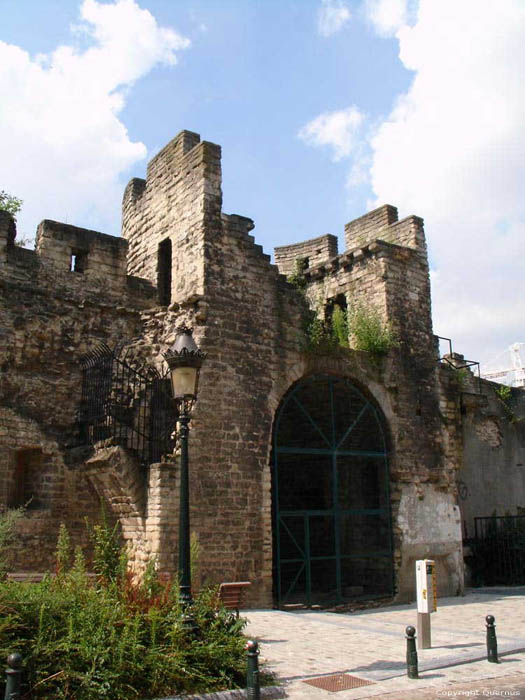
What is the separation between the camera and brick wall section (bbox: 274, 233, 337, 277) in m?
16.8

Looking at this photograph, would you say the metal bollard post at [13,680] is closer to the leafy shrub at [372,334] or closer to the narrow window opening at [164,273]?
the narrow window opening at [164,273]

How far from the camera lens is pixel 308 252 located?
675 inches

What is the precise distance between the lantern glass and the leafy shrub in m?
7.27

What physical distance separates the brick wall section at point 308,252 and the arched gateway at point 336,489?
151 inches

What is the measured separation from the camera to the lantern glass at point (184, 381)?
286 inches

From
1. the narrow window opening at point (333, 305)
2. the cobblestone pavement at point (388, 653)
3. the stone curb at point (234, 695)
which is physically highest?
the narrow window opening at point (333, 305)

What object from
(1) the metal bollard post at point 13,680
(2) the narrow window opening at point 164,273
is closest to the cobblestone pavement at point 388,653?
(1) the metal bollard post at point 13,680

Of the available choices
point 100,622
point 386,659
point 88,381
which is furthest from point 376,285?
point 100,622

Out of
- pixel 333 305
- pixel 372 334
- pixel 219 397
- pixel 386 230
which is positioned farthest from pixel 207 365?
pixel 386 230

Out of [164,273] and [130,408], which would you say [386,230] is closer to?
[164,273]

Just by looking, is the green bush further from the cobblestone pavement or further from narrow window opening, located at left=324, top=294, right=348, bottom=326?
narrow window opening, located at left=324, top=294, right=348, bottom=326

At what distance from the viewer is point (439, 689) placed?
242 inches

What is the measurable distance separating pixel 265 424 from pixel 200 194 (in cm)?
440

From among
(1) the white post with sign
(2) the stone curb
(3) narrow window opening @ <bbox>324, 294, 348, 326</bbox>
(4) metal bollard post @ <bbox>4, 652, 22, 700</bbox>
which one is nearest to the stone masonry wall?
(3) narrow window opening @ <bbox>324, 294, 348, 326</bbox>
